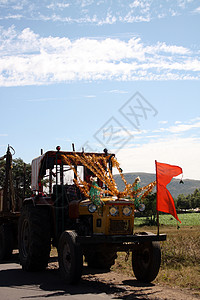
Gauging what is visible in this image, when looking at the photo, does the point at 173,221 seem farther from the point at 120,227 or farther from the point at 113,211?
the point at 113,211

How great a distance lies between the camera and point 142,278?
9.57m

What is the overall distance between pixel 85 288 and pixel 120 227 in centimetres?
165

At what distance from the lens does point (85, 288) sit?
8570mm

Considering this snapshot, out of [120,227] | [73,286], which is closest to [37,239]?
[73,286]

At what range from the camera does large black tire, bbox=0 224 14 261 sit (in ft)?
47.5

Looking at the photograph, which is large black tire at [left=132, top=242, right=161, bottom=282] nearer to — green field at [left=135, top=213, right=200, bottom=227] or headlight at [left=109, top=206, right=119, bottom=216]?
headlight at [left=109, top=206, right=119, bottom=216]

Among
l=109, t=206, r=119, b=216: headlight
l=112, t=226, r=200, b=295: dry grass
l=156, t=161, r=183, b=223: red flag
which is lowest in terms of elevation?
l=112, t=226, r=200, b=295: dry grass

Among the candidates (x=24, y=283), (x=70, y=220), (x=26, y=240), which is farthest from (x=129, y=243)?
(x=26, y=240)

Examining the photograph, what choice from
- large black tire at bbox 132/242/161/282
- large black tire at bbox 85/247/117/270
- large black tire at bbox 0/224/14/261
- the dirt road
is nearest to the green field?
large black tire at bbox 0/224/14/261

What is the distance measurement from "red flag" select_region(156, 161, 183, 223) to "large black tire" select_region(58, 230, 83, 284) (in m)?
2.04

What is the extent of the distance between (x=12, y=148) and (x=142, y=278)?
29.4 feet

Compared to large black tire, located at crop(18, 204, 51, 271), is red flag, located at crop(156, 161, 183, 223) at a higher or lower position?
higher

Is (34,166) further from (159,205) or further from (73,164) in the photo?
(159,205)

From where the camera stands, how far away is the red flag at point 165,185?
9.48m
